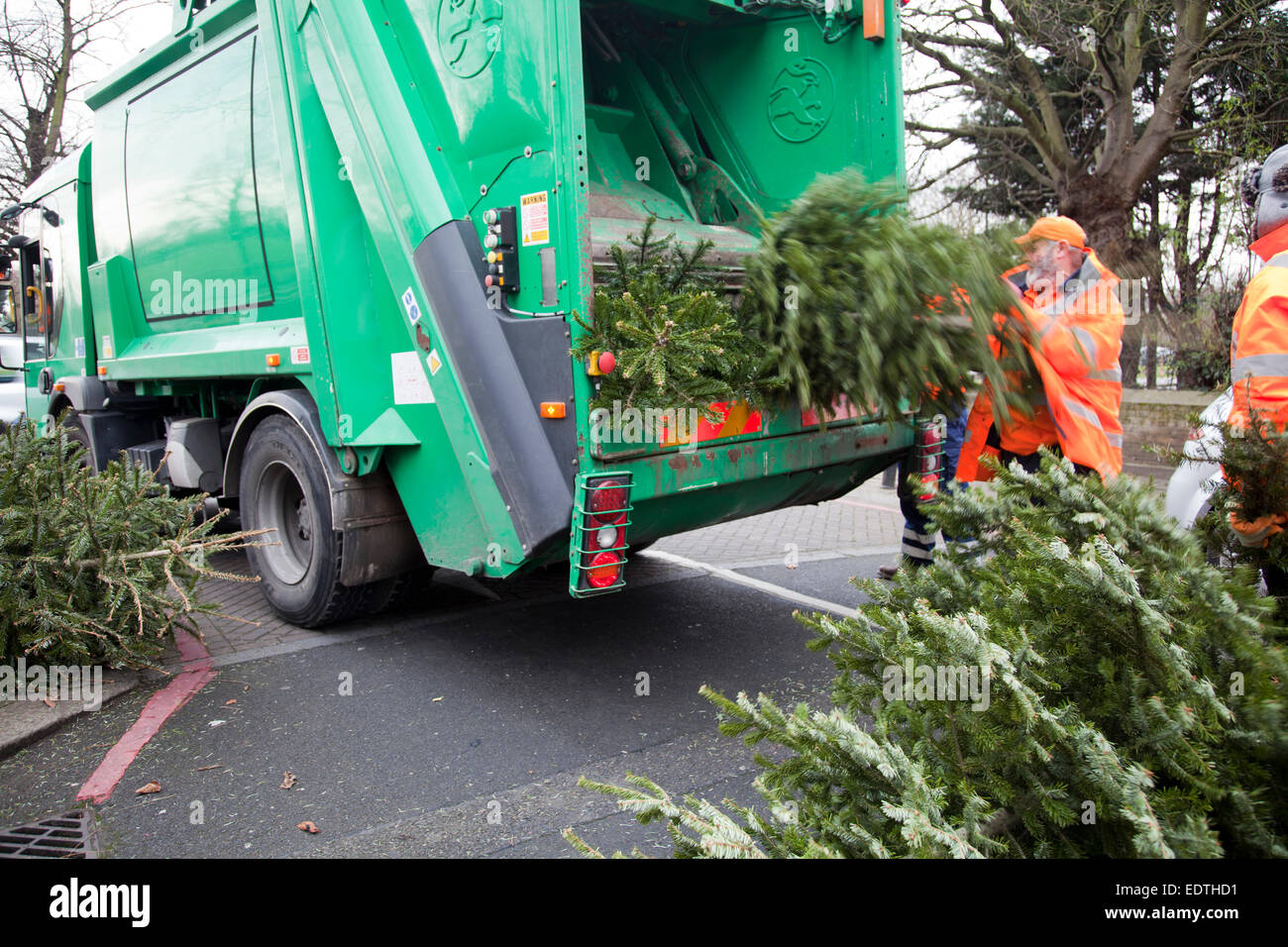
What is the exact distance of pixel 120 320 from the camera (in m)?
5.71

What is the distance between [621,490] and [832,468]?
4.51 feet

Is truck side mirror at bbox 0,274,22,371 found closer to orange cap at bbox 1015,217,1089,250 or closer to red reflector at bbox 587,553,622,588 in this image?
red reflector at bbox 587,553,622,588

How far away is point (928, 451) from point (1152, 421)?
20.3 feet

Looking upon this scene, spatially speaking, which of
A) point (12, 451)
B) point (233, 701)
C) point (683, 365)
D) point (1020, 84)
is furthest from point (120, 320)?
point (1020, 84)

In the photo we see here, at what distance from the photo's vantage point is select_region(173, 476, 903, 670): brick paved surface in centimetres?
442

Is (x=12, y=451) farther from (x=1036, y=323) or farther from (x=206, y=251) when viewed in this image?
(x=1036, y=323)

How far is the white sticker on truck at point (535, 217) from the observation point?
2984mm

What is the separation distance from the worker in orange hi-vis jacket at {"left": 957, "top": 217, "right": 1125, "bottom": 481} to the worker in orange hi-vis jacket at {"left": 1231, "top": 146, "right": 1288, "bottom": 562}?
0.89 meters

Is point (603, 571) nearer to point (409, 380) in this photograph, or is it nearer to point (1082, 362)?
point (409, 380)

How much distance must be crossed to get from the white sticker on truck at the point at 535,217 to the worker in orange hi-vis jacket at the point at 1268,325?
208 centimetres

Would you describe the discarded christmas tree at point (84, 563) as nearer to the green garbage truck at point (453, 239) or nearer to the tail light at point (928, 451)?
the green garbage truck at point (453, 239)

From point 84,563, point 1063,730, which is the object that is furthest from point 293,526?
point 1063,730

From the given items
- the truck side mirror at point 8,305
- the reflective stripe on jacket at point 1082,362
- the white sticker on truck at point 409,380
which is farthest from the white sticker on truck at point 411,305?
the truck side mirror at point 8,305

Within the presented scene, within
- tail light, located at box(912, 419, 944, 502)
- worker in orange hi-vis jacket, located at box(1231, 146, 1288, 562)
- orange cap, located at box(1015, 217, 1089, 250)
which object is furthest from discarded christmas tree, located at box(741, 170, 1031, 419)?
tail light, located at box(912, 419, 944, 502)
